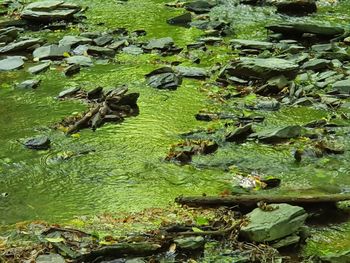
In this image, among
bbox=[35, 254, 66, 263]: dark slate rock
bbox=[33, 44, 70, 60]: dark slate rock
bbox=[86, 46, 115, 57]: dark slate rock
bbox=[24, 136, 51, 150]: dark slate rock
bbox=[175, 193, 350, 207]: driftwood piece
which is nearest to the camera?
bbox=[35, 254, 66, 263]: dark slate rock

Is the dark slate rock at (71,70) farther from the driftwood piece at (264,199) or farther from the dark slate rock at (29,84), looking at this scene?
the driftwood piece at (264,199)

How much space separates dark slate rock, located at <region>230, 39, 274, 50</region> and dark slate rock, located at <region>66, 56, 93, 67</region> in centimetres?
248

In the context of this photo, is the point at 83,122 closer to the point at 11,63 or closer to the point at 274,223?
the point at 11,63

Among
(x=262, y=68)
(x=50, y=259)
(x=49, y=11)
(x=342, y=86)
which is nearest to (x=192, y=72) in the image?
(x=262, y=68)

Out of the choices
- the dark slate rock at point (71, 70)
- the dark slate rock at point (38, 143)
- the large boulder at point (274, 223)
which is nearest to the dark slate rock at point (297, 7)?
the dark slate rock at point (71, 70)

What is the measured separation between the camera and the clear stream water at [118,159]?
5336 millimetres

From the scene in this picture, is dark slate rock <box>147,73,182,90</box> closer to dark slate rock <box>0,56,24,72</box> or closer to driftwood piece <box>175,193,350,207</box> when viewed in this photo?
dark slate rock <box>0,56,24,72</box>

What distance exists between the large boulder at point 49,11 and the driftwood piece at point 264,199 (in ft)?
26.2

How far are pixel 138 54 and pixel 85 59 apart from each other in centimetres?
91

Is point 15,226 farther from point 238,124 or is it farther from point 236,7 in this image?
point 236,7

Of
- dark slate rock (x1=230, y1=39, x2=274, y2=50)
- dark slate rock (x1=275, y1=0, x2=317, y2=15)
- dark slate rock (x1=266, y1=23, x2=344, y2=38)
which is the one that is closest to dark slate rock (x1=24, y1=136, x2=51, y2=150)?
dark slate rock (x1=230, y1=39, x2=274, y2=50)

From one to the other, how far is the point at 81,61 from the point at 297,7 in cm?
486

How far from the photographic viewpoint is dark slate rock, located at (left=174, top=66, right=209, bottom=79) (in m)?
8.67

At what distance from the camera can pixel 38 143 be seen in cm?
647
